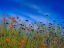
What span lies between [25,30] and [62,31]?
4.30 feet

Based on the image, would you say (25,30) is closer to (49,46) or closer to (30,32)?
(30,32)

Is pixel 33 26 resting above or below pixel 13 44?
above

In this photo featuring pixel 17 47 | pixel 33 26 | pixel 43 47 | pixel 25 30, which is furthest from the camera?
pixel 33 26

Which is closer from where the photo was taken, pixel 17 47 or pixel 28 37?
pixel 17 47

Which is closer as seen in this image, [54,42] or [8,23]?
[8,23]

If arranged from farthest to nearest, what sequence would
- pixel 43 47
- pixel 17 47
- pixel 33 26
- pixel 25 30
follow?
pixel 33 26, pixel 25 30, pixel 43 47, pixel 17 47

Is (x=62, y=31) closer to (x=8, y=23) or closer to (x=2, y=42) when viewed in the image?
(x=8, y=23)

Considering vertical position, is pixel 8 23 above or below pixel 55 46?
above

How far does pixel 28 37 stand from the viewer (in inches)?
220

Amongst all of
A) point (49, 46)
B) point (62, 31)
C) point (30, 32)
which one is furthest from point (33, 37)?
point (62, 31)

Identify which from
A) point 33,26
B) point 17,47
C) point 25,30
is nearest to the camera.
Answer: point 17,47

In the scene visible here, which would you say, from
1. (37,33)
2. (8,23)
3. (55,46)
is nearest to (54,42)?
(55,46)

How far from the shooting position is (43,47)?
5.33m

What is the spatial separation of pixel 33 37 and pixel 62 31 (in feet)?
3.52
